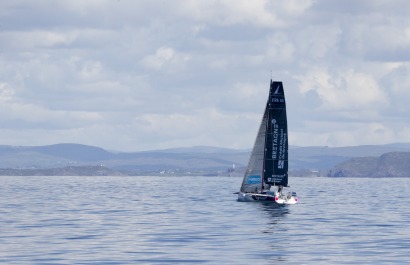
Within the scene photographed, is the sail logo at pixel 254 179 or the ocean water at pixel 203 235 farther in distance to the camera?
the sail logo at pixel 254 179

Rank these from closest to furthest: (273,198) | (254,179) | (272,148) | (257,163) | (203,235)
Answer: (203,235) → (273,198) → (272,148) → (257,163) → (254,179)

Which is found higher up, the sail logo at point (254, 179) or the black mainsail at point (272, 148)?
the black mainsail at point (272, 148)

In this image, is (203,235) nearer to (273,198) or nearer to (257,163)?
(273,198)

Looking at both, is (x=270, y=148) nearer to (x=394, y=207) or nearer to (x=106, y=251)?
(x=394, y=207)

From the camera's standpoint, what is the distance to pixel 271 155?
12256 cm

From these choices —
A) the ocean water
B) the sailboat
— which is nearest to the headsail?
the sailboat

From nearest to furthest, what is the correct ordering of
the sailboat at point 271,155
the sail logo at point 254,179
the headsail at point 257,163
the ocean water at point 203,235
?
the ocean water at point 203,235 < the sailboat at point 271,155 < the headsail at point 257,163 < the sail logo at point 254,179

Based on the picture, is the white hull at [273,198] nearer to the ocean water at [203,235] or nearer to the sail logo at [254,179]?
the sail logo at [254,179]

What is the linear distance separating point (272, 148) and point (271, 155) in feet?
2.87

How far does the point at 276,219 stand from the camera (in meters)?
94.6

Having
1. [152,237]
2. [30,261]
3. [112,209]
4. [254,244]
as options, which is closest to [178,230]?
[152,237]

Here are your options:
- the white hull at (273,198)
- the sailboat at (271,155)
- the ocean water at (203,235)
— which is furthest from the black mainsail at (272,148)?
the ocean water at (203,235)

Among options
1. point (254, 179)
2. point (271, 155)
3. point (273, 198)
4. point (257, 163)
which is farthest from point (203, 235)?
point (254, 179)

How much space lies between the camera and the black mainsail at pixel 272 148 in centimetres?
12125
